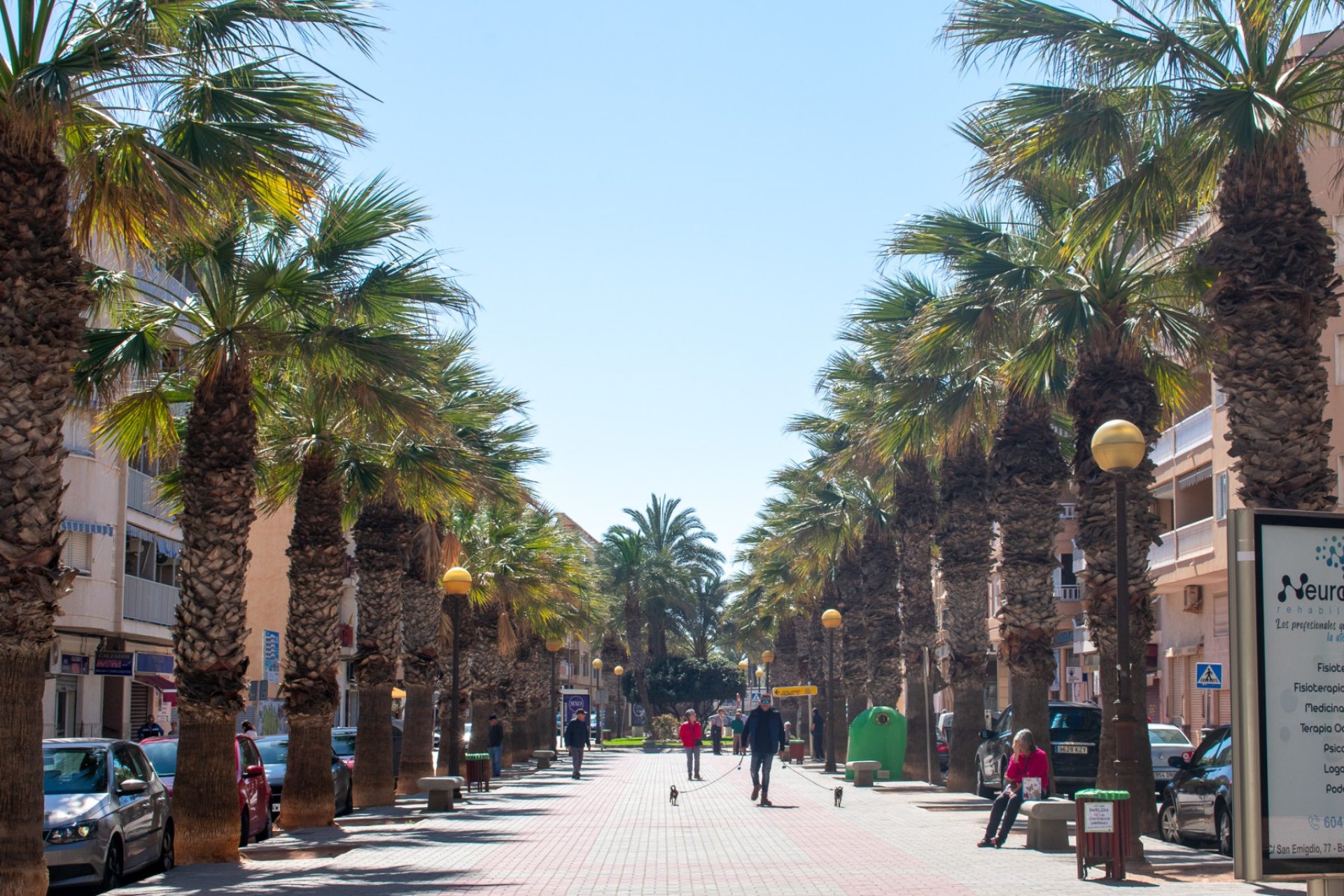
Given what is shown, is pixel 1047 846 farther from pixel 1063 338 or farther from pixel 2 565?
pixel 2 565

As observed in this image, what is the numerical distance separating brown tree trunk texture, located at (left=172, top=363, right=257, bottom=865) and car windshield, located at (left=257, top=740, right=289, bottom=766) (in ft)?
24.6

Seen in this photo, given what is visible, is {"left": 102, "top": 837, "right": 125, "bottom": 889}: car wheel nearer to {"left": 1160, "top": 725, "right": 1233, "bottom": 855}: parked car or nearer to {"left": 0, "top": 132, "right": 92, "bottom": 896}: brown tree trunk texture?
{"left": 0, "top": 132, "right": 92, "bottom": 896}: brown tree trunk texture

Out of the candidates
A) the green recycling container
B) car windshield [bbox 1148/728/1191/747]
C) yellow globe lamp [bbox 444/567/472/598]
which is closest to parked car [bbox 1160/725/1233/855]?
car windshield [bbox 1148/728/1191/747]

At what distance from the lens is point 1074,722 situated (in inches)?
1026

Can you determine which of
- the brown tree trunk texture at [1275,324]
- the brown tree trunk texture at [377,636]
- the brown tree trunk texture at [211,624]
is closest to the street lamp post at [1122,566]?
the brown tree trunk texture at [1275,324]

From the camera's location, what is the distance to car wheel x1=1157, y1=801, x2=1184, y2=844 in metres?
18.9

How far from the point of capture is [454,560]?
3073 cm

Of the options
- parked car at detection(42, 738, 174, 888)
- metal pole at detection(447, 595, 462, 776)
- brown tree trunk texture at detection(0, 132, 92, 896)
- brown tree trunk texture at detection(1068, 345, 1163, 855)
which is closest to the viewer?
brown tree trunk texture at detection(0, 132, 92, 896)

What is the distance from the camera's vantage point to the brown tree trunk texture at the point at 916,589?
33.7 metres

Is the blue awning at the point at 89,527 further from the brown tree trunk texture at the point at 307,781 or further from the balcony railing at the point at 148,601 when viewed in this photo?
the brown tree trunk texture at the point at 307,781

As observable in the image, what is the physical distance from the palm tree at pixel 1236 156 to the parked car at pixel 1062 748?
9497 millimetres

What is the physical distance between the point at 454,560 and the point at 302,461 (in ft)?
27.4

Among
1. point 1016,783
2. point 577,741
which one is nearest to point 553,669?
point 577,741

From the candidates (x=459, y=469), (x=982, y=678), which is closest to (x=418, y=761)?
(x=459, y=469)
